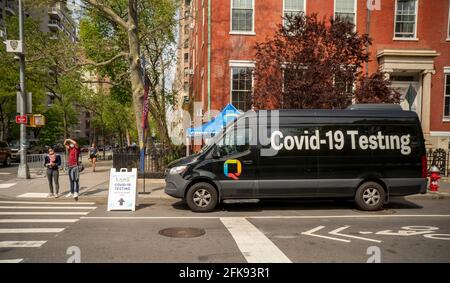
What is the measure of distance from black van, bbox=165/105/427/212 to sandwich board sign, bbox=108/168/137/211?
1079mm

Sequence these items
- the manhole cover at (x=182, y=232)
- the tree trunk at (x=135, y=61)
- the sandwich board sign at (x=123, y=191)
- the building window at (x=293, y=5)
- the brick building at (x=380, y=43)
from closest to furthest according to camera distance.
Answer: the manhole cover at (x=182, y=232), the sandwich board sign at (x=123, y=191), the tree trunk at (x=135, y=61), the brick building at (x=380, y=43), the building window at (x=293, y=5)

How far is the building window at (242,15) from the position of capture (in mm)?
18734

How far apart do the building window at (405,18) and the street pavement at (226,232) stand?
41.6 ft

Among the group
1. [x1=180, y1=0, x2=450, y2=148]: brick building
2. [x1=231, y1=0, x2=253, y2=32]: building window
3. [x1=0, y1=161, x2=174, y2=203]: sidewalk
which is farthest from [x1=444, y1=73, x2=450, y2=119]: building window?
[x1=0, y1=161, x2=174, y2=203]: sidewalk

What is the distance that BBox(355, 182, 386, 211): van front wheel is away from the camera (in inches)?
360

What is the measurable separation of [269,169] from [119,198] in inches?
170

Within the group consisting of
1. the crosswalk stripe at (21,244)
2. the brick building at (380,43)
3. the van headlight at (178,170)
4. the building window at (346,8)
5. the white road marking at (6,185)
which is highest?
the building window at (346,8)

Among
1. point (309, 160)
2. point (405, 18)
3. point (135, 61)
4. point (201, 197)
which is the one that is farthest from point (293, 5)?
point (201, 197)

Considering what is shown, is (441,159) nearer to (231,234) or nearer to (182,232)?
(231,234)

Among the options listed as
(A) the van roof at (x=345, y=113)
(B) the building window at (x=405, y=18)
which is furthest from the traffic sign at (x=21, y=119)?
(B) the building window at (x=405, y=18)

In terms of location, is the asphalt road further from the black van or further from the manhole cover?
the black van

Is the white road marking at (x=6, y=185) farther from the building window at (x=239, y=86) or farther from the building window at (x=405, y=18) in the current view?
the building window at (x=405, y=18)

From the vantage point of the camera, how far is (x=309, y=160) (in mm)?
9047
